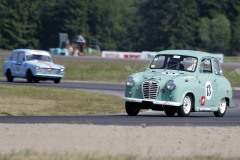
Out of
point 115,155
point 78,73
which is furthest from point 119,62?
point 115,155

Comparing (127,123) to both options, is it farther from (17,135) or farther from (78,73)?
(78,73)

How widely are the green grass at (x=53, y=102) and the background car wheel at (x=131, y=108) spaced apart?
2.48 metres

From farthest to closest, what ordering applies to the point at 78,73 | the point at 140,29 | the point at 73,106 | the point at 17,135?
the point at 140,29 < the point at 78,73 < the point at 73,106 < the point at 17,135

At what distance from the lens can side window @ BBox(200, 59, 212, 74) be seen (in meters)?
24.2

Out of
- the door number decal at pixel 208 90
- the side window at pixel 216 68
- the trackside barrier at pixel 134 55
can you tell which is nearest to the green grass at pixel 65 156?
the door number decal at pixel 208 90

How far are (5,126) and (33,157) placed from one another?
15.8 ft

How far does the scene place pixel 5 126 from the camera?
58.6 ft

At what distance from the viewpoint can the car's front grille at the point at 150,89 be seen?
22.6m

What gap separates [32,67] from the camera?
43.5 metres

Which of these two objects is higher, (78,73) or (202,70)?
(202,70)

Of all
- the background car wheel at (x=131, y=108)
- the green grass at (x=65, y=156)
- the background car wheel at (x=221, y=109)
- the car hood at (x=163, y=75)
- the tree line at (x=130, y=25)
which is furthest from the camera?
the tree line at (x=130, y=25)

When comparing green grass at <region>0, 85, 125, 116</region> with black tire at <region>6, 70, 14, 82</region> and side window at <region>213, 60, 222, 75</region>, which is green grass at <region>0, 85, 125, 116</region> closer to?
side window at <region>213, 60, 222, 75</region>

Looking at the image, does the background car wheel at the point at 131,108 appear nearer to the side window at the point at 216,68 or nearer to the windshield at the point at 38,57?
the side window at the point at 216,68

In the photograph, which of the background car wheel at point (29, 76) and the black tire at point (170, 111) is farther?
the background car wheel at point (29, 76)
